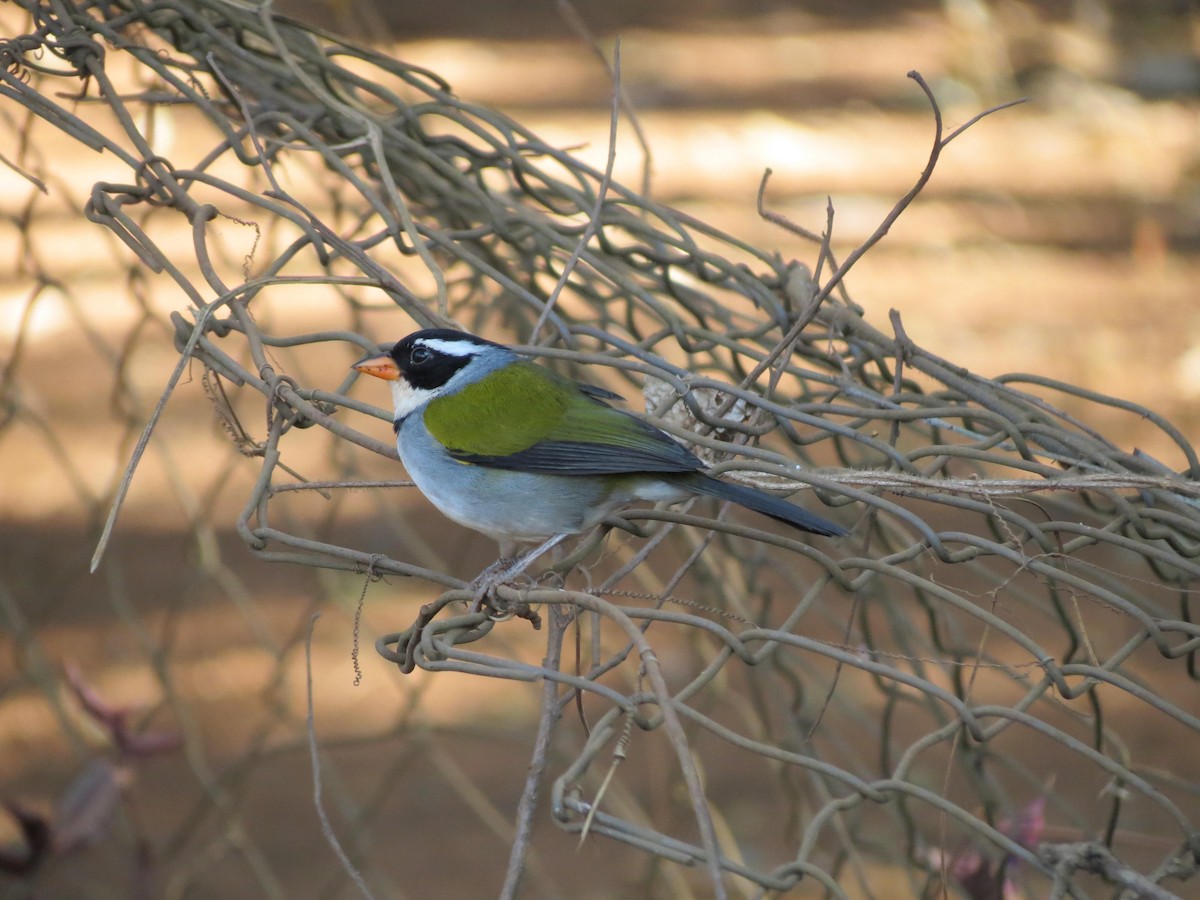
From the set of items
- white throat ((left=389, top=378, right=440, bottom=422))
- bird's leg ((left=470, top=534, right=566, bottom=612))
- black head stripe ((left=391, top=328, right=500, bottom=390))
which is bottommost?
bird's leg ((left=470, top=534, right=566, bottom=612))

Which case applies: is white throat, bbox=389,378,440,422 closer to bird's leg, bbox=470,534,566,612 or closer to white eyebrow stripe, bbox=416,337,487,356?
white eyebrow stripe, bbox=416,337,487,356

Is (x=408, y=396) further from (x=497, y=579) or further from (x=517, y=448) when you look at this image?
(x=497, y=579)

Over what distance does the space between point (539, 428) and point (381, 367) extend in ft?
1.10

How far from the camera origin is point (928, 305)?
15.0 feet

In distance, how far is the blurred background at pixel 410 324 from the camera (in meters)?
2.97

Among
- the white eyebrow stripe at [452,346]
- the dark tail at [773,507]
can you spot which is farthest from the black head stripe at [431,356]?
the dark tail at [773,507]

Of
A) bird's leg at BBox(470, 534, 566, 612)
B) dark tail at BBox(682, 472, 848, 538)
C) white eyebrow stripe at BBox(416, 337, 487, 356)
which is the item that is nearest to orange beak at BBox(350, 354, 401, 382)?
white eyebrow stripe at BBox(416, 337, 487, 356)

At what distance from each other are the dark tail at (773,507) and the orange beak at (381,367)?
2.27 ft

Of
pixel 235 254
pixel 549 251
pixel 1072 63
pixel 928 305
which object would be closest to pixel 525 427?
pixel 549 251

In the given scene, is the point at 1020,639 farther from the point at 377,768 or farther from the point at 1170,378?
the point at 1170,378

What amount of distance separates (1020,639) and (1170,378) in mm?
3761

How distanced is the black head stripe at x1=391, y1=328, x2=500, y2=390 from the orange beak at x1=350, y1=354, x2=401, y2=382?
0.4 inches

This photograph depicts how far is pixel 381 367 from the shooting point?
2.23 metres

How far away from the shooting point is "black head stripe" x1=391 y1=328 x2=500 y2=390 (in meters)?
2.06
